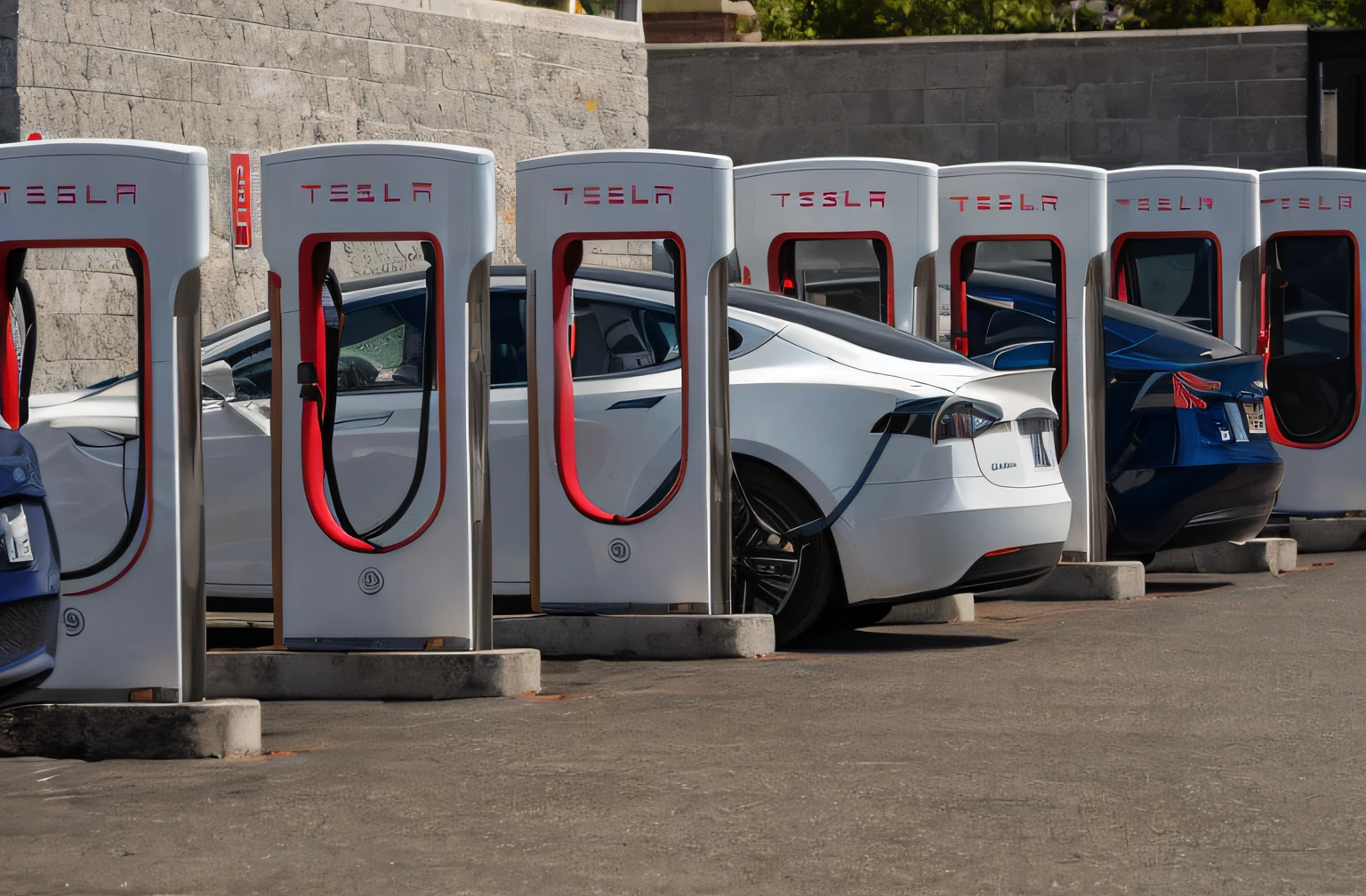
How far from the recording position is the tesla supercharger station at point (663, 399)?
7.96m

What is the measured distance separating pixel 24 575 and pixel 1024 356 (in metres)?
6.59

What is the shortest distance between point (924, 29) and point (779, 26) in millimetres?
3966

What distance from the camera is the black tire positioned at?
27.4 ft

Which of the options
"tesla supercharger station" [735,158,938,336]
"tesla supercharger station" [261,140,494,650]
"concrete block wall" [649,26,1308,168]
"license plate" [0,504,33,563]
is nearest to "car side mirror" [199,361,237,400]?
"tesla supercharger station" [261,140,494,650]

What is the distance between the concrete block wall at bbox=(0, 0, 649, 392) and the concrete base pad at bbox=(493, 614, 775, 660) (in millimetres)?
5433

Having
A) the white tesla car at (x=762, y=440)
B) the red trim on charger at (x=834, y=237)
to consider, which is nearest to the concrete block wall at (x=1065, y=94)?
the red trim on charger at (x=834, y=237)

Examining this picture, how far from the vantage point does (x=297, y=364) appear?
24.3ft

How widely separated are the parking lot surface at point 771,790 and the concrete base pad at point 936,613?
1532mm

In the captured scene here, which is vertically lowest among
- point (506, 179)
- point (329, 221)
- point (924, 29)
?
point (329, 221)

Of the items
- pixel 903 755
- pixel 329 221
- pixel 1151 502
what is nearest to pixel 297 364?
pixel 329 221

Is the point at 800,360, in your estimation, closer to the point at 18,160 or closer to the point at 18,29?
the point at 18,160

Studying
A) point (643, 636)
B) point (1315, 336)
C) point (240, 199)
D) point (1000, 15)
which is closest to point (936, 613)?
point (643, 636)

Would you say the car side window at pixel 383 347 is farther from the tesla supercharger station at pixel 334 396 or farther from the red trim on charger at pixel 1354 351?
the red trim on charger at pixel 1354 351

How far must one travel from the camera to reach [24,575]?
5020mm
